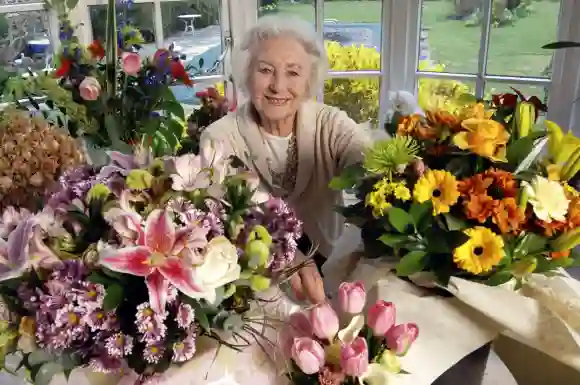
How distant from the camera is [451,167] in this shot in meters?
0.91

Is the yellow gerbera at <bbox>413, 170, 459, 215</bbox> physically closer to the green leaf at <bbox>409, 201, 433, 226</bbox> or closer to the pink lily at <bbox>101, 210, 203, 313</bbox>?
the green leaf at <bbox>409, 201, 433, 226</bbox>

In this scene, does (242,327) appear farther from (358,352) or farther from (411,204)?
(411,204)

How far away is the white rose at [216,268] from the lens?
58 centimetres

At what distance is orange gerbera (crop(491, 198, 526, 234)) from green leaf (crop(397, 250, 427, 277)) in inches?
4.9

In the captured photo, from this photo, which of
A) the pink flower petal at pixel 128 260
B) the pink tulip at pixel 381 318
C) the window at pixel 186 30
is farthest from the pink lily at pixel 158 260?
the window at pixel 186 30

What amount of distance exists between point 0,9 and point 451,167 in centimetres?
138

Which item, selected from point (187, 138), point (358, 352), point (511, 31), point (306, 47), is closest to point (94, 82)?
point (187, 138)

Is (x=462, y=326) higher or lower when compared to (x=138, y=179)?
lower

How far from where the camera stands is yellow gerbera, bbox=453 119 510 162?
0.87 meters

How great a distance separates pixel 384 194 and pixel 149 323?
1.48ft

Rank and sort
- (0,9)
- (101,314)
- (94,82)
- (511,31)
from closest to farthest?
(101,314)
(94,82)
(0,9)
(511,31)

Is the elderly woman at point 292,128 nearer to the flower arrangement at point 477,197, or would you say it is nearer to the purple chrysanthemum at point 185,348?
the flower arrangement at point 477,197

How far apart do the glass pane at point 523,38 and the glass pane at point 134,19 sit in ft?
3.90

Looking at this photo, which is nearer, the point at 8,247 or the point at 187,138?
the point at 8,247
